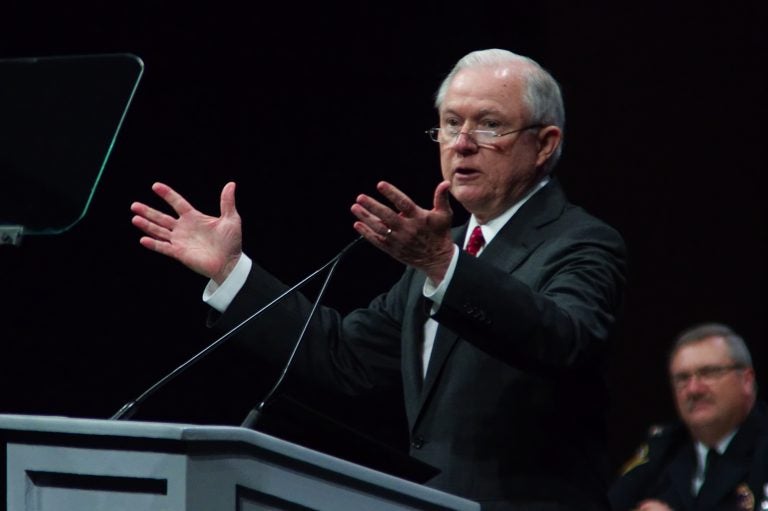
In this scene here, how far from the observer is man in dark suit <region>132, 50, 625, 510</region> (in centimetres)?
187

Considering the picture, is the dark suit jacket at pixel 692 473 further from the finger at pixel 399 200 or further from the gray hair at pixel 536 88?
the finger at pixel 399 200

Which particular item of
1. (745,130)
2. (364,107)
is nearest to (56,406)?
(364,107)

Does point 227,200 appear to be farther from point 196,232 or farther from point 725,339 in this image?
point 725,339

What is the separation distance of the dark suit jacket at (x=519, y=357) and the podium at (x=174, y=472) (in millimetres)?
338

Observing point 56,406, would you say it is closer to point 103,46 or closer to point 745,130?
point 103,46

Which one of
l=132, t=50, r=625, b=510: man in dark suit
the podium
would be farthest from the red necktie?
the podium

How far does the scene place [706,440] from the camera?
141 inches

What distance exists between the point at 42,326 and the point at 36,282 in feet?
0.37

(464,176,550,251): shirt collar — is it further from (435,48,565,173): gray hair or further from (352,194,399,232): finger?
(352,194,399,232): finger

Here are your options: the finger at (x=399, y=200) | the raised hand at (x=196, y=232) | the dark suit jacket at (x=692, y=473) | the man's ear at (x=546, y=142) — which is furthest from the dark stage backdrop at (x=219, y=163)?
the finger at (x=399, y=200)

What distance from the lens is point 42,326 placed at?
3.36 meters

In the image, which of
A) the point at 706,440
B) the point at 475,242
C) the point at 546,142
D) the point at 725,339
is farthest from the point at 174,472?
the point at 725,339

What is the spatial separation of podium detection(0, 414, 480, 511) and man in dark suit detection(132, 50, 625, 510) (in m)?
0.35

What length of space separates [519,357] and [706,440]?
1.84m
